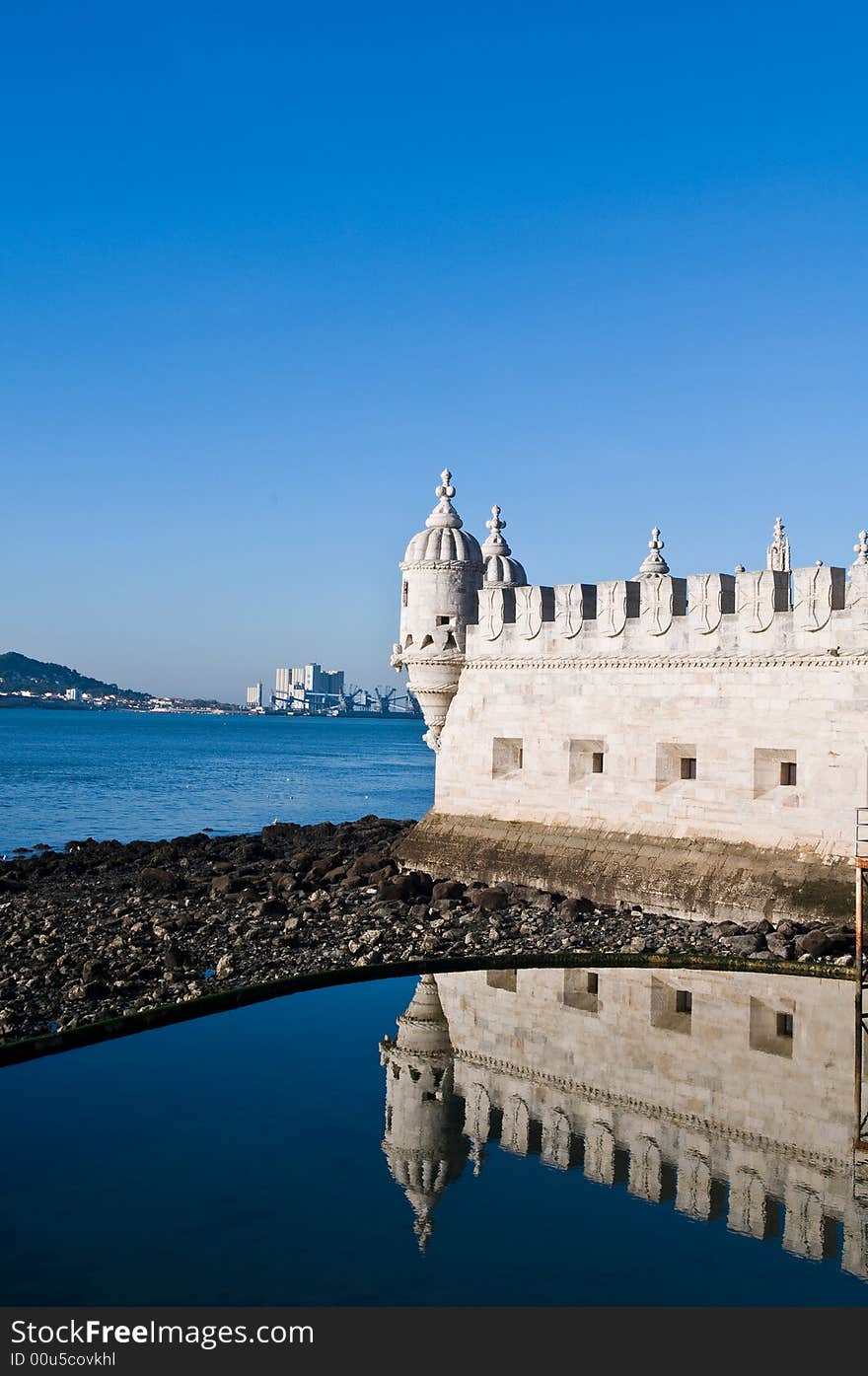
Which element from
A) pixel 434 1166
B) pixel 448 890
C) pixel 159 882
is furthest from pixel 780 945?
pixel 159 882

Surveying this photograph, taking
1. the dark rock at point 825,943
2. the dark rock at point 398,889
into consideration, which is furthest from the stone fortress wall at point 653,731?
the dark rock at point 398,889

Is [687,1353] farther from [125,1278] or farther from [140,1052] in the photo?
[140,1052]

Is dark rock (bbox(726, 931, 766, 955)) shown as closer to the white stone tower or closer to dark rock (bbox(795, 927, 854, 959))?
dark rock (bbox(795, 927, 854, 959))

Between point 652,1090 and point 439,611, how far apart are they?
14.1 m

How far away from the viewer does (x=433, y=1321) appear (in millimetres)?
7672

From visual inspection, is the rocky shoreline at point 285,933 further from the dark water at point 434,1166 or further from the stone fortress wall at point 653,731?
the dark water at point 434,1166

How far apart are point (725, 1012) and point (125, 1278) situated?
8.57 m

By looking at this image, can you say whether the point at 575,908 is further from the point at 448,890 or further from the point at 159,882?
the point at 159,882

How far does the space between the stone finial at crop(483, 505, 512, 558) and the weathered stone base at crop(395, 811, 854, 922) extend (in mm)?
5669

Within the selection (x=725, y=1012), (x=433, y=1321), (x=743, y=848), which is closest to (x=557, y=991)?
(x=725, y=1012)

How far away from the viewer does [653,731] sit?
69.2 feet

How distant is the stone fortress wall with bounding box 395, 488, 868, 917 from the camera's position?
18.3 m

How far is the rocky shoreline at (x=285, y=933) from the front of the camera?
52.7ft

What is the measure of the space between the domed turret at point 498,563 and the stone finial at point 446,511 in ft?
3.57
